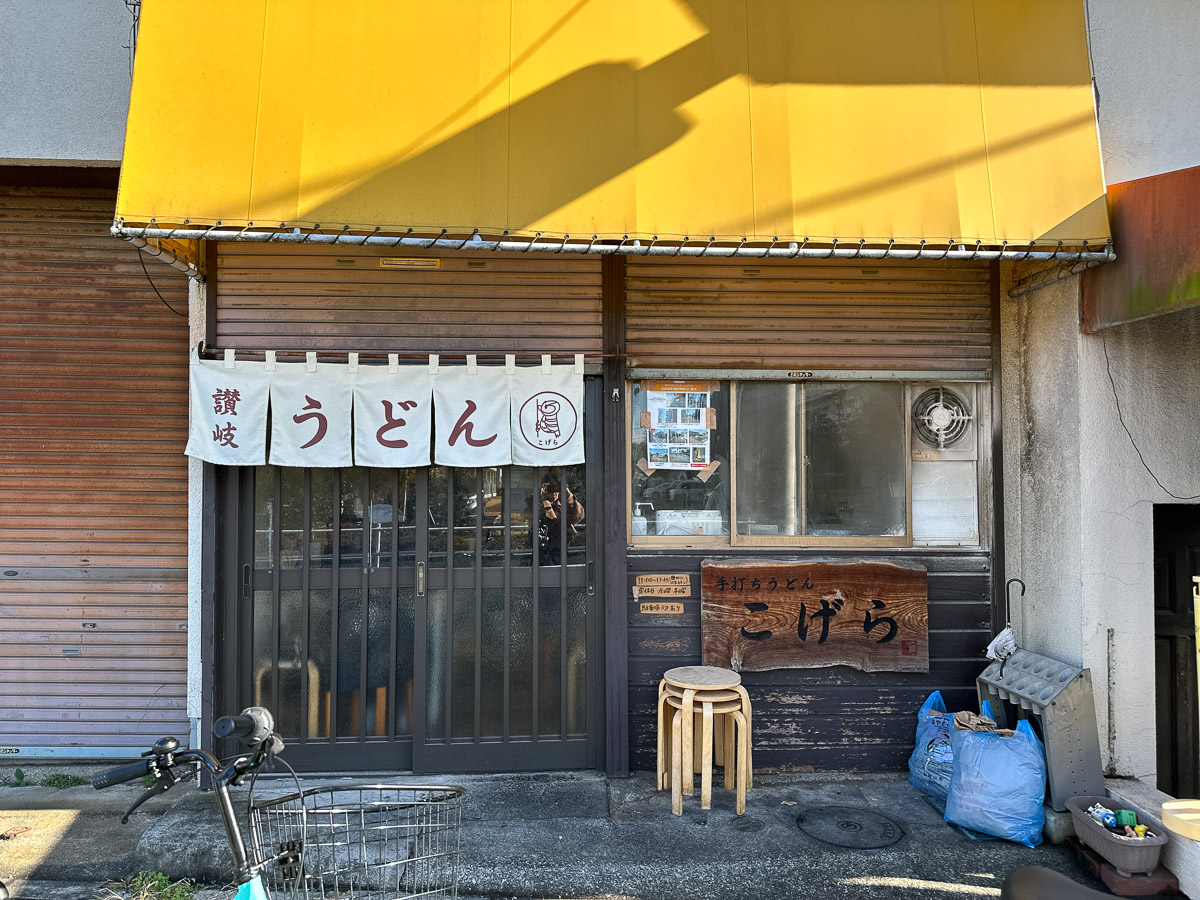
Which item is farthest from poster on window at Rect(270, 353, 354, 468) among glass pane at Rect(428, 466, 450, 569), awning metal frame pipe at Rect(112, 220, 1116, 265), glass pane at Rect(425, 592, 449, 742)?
glass pane at Rect(425, 592, 449, 742)

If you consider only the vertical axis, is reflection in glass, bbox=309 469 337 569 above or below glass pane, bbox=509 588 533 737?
above

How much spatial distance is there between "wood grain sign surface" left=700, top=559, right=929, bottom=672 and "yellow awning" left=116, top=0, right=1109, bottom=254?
257 cm

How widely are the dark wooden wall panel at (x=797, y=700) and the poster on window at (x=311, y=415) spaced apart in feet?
8.18

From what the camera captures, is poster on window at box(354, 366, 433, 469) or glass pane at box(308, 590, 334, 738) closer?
poster on window at box(354, 366, 433, 469)

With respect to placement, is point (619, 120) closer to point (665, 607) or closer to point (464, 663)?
point (665, 607)

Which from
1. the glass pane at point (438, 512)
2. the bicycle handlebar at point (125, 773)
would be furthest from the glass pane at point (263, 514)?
the bicycle handlebar at point (125, 773)

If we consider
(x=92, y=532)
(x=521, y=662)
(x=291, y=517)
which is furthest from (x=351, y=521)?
(x=92, y=532)

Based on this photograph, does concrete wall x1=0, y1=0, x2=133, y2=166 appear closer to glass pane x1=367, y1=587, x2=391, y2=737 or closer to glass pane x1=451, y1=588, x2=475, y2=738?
glass pane x1=367, y1=587, x2=391, y2=737

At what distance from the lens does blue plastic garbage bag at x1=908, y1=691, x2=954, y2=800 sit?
18.2 ft

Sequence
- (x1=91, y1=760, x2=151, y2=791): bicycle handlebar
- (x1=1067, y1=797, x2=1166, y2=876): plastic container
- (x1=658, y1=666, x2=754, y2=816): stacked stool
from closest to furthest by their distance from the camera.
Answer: (x1=91, y1=760, x2=151, y2=791): bicycle handlebar → (x1=1067, y1=797, x2=1166, y2=876): plastic container → (x1=658, y1=666, x2=754, y2=816): stacked stool

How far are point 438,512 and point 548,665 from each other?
1.53 meters

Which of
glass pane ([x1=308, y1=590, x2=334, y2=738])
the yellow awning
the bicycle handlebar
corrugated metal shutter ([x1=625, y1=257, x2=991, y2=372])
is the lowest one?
glass pane ([x1=308, y1=590, x2=334, y2=738])

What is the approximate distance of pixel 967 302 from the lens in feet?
20.2

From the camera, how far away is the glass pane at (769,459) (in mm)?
6227
